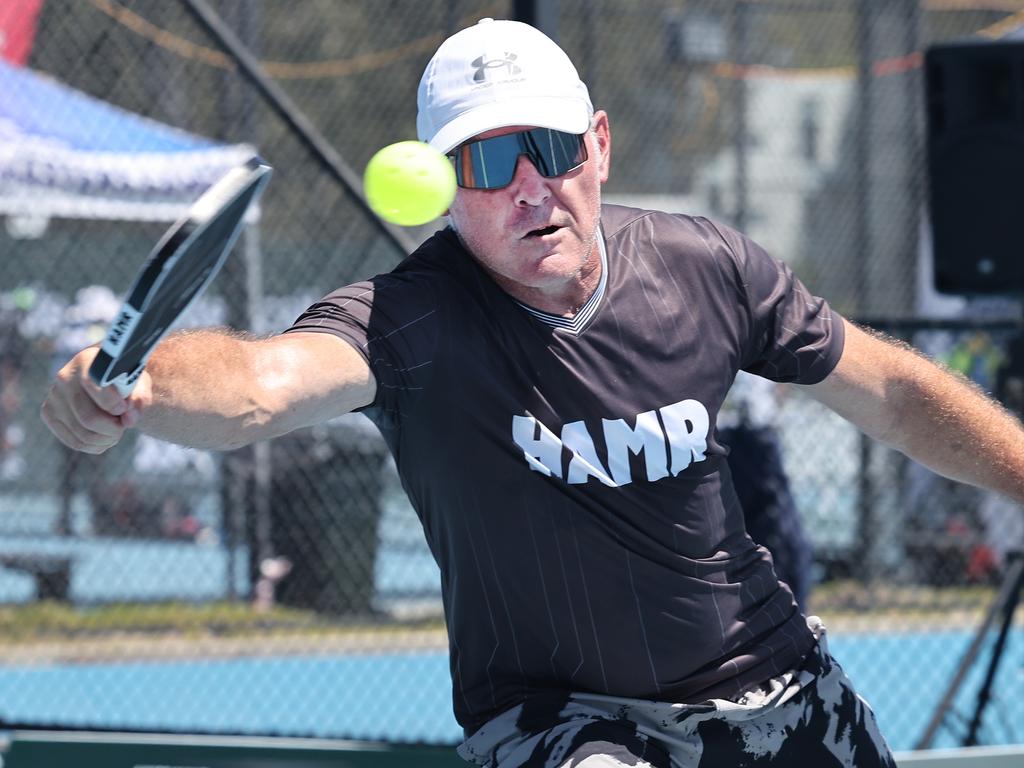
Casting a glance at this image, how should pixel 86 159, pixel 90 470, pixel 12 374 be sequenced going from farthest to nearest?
pixel 12 374 → pixel 90 470 → pixel 86 159

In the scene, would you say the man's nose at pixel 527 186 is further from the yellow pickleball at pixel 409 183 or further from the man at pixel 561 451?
the yellow pickleball at pixel 409 183

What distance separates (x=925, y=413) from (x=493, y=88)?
3.96 feet

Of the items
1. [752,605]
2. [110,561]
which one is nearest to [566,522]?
[752,605]

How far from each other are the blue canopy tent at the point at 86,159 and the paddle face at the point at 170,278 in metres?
6.43

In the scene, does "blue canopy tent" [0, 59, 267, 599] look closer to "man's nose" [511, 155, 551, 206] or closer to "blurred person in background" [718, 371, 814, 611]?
"blurred person in background" [718, 371, 814, 611]

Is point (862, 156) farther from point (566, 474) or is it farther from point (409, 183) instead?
point (409, 183)

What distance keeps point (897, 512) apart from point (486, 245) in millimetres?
6904

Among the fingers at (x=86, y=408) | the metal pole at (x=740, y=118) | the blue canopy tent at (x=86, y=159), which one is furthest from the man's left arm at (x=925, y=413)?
the metal pole at (x=740, y=118)

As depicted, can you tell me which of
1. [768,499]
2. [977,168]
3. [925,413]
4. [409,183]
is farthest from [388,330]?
[977,168]

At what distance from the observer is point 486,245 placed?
279 centimetres

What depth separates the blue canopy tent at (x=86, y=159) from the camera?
26.7ft

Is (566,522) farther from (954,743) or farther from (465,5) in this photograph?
(465,5)

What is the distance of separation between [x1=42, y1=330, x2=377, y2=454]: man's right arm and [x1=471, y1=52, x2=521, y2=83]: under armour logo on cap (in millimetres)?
615

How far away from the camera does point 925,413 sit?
3.13 metres
